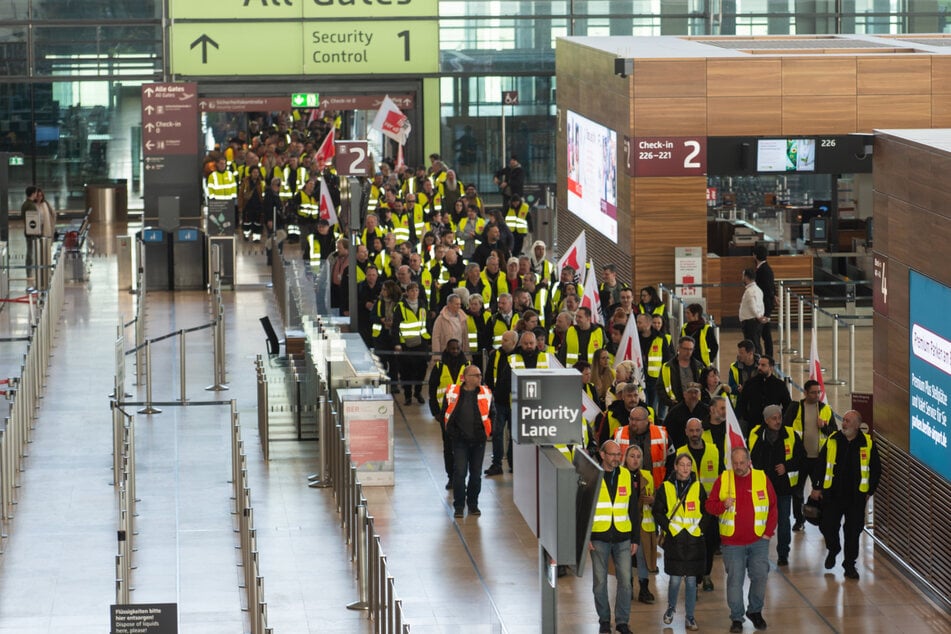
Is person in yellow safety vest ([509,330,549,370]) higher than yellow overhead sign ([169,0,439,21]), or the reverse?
yellow overhead sign ([169,0,439,21])

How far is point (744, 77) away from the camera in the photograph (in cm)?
2969

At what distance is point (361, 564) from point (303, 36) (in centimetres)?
2889

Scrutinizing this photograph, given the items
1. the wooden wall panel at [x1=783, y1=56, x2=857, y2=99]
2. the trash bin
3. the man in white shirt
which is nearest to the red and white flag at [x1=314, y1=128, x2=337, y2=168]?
the trash bin

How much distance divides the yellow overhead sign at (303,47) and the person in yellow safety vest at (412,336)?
20191 mm

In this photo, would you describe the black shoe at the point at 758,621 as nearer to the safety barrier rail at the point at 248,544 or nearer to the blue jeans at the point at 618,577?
the blue jeans at the point at 618,577

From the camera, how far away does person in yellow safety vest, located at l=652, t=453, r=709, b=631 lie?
49.6 ft

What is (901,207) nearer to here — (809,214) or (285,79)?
(809,214)

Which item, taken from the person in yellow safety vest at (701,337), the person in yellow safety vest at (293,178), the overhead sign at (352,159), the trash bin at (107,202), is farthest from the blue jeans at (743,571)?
the trash bin at (107,202)

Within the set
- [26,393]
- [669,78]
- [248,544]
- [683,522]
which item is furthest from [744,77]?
[248,544]

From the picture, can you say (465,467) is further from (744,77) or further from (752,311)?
(744,77)

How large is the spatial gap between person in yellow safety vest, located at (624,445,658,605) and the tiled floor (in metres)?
0.19

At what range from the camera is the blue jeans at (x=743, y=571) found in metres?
15.3

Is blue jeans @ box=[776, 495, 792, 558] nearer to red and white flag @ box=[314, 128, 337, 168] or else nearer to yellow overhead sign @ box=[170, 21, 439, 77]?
red and white flag @ box=[314, 128, 337, 168]

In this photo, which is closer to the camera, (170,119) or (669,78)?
(669,78)
